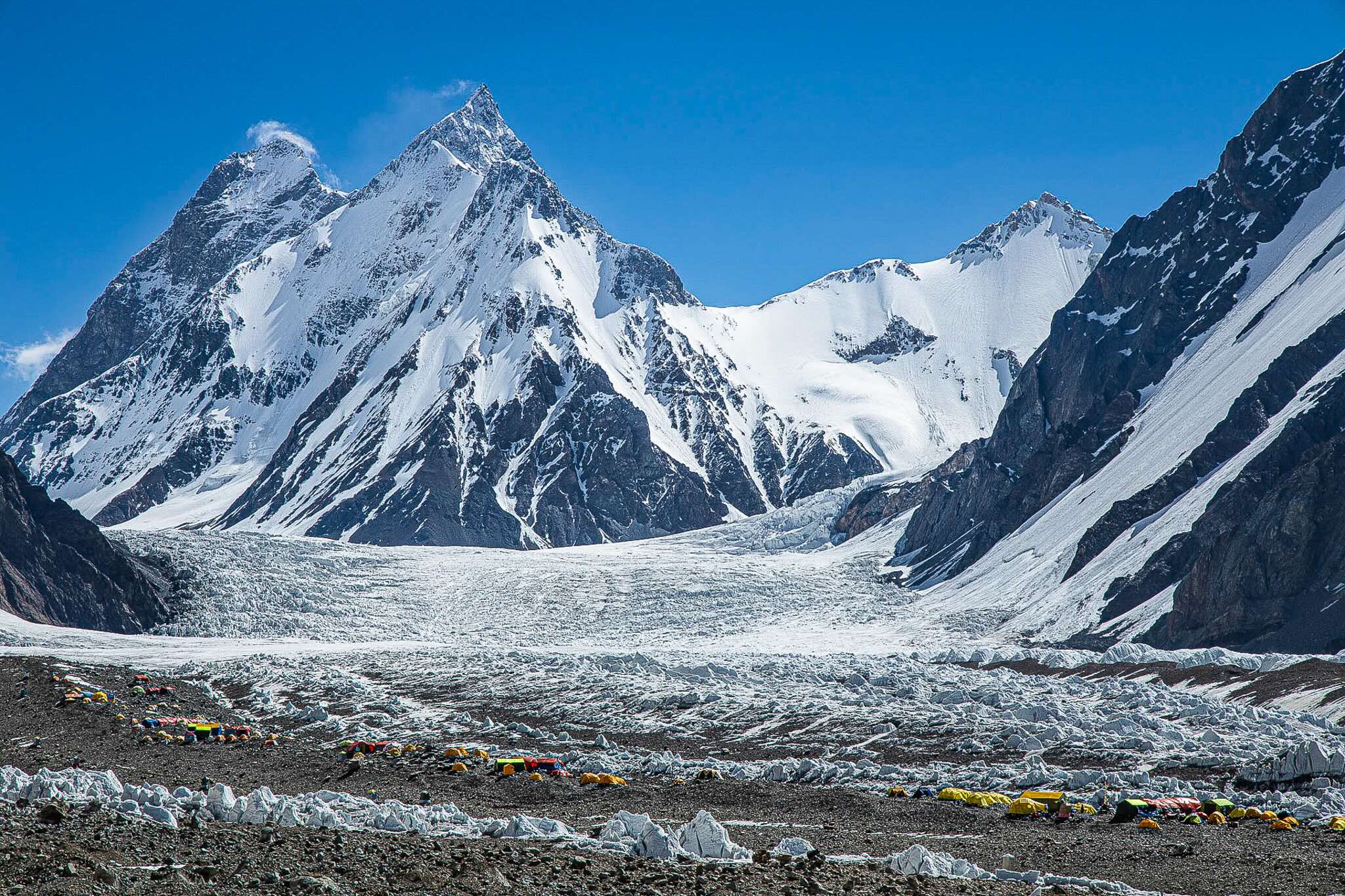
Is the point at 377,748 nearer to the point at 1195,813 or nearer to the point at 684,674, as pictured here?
the point at 684,674

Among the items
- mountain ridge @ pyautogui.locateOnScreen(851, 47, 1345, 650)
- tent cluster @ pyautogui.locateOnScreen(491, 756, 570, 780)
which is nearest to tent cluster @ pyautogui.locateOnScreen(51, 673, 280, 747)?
tent cluster @ pyautogui.locateOnScreen(491, 756, 570, 780)

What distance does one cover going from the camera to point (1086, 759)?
36938 mm

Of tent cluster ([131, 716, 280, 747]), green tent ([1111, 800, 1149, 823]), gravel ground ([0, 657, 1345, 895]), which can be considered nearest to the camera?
gravel ground ([0, 657, 1345, 895])

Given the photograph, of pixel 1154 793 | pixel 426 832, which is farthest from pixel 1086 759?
pixel 426 832

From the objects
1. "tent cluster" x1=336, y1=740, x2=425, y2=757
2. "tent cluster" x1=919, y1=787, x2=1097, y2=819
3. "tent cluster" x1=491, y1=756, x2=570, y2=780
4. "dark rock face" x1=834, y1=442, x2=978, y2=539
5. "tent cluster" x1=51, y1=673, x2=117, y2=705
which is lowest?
"tent cluster" x1=919, y1=787, x2=1097, y2=819

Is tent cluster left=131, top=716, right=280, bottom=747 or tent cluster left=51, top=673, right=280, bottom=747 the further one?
tent cluster left=51, top=673, right=280, bottom=747

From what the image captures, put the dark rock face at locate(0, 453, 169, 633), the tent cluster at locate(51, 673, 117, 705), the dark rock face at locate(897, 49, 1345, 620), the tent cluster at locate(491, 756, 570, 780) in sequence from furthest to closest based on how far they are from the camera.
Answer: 1. the dark rock face at locate(897, 49, 1345, 620)
2. the dark rock face at locate(0, 453, 169, 633)
3. the tent cluster at locate(51, 673, 117, 705)
4. the tent cluster at locate(491, 756, 570, 780)

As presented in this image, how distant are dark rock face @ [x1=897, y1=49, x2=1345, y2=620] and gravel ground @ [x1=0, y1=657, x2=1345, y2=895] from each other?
10927 centimetres

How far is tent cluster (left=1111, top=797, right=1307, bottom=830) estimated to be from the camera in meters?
26.6

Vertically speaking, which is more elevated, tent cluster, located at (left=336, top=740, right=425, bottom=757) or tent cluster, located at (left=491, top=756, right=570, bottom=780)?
tent cluster, located at (left=336, top=740, right=425, bottom=757)

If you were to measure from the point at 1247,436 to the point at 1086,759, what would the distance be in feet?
259

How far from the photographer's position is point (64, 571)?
346 feet

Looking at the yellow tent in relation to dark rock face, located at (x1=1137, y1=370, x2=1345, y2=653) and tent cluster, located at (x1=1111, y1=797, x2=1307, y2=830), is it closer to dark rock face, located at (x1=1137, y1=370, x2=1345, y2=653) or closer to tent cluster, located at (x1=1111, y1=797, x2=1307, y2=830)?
tent cluster, located at (x1=1111, y1=797, x2=1307, y2=830)

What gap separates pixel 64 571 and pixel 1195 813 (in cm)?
10619
